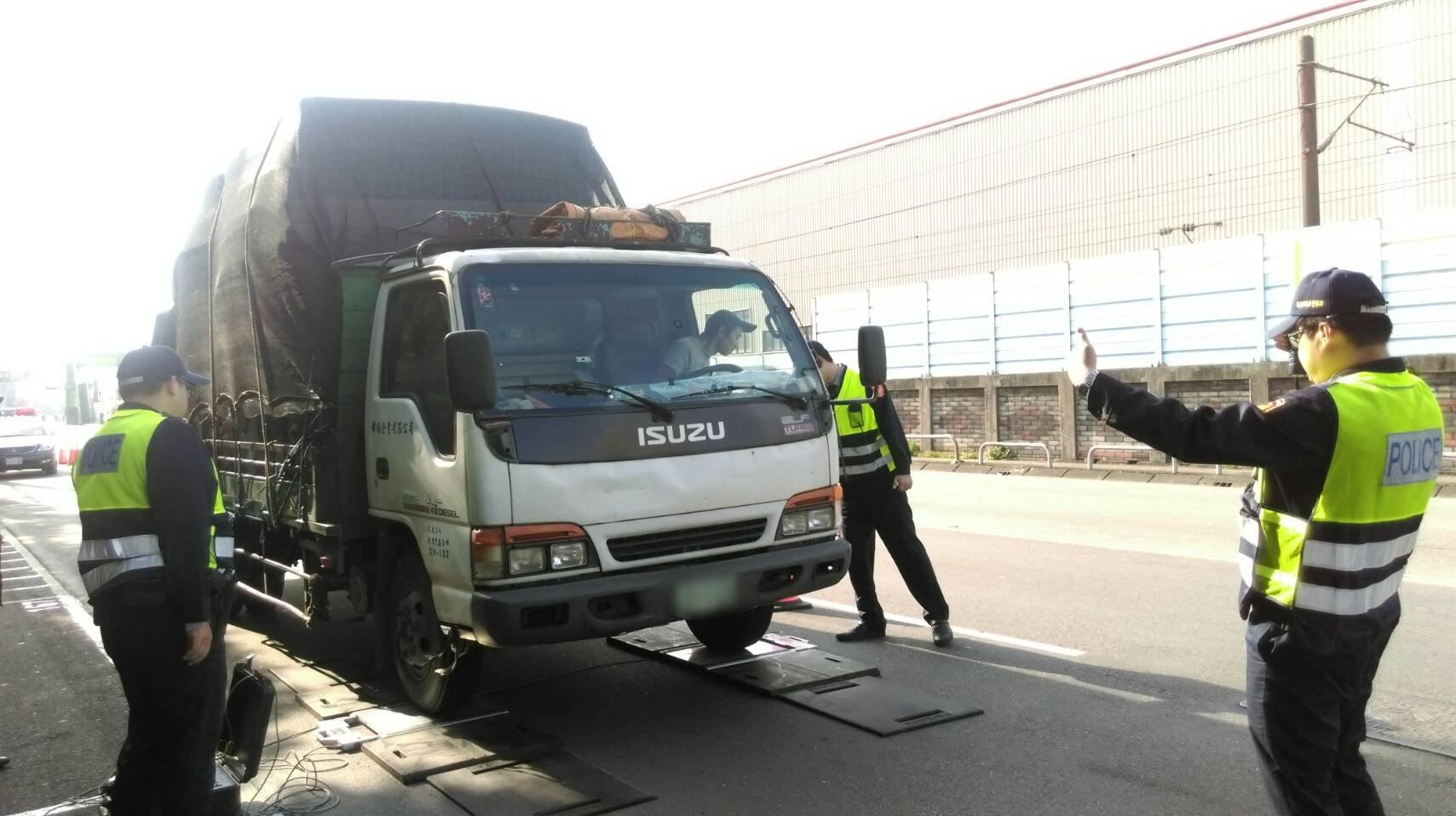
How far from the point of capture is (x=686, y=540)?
5375mm

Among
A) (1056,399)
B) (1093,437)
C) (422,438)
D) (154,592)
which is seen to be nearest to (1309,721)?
(154,592)

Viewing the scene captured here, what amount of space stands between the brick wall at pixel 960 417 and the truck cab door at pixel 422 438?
59.9 ft

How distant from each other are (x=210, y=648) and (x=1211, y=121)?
24518 millimetres

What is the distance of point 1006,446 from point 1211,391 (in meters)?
4.12

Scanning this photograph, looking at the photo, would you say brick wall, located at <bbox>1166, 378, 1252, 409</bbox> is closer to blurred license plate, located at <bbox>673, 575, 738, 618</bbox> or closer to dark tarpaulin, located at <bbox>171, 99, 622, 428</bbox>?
dark tarpaulin, located at <bbox>171, 99, 622, 428</bbox>

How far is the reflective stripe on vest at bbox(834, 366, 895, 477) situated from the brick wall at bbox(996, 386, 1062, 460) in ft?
48.3

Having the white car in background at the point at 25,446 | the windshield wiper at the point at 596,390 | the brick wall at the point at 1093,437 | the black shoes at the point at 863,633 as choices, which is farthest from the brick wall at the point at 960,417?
the white car in background at the point at 25,446

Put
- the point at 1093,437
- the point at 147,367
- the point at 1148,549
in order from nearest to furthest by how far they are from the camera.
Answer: the point at 147,367, the point at 1148,549, the point at 1093,437

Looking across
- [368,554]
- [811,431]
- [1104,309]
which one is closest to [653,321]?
[811,431]

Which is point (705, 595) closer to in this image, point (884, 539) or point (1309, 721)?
Result: point (884, 539)

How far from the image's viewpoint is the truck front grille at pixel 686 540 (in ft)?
17.1

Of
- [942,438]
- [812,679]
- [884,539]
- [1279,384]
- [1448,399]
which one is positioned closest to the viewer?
[812,679]

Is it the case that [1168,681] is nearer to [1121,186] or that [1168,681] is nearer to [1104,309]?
[1104,309]

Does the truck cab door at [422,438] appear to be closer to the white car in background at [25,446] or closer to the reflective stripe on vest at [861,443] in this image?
the reflective stripe on vest at [861,443]
